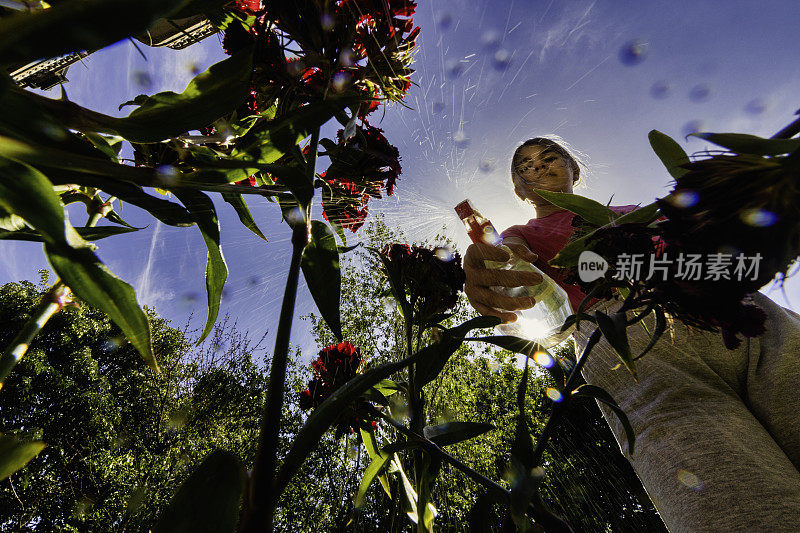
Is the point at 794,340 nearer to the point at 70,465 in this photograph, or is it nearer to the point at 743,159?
the point at 743,159

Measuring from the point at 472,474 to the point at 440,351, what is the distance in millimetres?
112

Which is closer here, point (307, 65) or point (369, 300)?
point (307, 65)

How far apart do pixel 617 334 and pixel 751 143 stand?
0.46 feet

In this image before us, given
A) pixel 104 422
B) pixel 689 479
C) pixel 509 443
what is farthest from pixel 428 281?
pixel 104 422

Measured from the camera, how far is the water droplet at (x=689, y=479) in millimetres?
595

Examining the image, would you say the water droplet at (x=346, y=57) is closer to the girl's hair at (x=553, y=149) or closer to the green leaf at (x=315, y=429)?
the green leaf at (x=315, y=429)

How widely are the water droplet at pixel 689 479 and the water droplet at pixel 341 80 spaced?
82 cm

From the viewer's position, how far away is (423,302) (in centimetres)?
50

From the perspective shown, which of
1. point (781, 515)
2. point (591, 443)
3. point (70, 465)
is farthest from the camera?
point (591, 443)

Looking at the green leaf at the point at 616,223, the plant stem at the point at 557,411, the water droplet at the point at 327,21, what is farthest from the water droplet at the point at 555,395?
the water droplet at the point at 327,21

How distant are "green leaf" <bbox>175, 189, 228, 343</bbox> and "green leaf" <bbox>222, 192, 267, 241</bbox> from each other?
0.05 meters

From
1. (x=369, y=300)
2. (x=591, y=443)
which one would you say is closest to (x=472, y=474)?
(x=369, y=300)

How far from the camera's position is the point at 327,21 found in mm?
386

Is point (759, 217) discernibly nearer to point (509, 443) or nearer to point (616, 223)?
point (616, 223)
